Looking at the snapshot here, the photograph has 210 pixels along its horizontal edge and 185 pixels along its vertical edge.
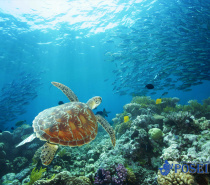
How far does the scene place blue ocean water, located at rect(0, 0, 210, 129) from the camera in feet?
40.5

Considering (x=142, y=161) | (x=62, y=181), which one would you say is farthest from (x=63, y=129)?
(x=142, y=161)

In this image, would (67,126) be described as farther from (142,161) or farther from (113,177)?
(142,161)

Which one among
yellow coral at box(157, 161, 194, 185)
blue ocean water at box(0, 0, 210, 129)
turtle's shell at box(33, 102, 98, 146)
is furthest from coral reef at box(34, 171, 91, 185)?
blue ocean water at box(0, 0, 210, 129)

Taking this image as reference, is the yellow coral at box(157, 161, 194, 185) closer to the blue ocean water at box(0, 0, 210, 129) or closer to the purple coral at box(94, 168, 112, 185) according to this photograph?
the purple coral at box(94, 168, 112, 185)

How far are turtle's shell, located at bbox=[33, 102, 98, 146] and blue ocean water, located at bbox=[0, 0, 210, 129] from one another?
10223mm

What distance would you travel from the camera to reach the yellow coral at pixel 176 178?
260cm

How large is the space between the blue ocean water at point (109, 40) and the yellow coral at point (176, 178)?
1023 cm

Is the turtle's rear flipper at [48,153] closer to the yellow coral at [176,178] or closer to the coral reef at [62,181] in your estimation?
the coral reef at [62,181]

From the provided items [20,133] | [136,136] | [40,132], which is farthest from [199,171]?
[20,133]

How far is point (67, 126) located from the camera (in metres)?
3.45

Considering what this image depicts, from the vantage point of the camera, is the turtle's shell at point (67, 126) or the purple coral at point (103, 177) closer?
the turtle's shell at point (67, 126)

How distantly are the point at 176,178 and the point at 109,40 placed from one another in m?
14.4

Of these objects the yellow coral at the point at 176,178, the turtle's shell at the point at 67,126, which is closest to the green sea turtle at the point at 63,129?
the turtle's shell at the point at 67,126

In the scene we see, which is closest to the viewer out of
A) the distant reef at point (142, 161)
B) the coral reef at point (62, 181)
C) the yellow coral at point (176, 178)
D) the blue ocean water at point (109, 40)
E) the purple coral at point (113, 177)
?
the yellow coral at point (176, 178)
